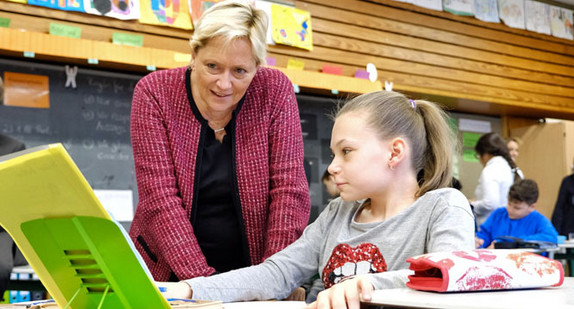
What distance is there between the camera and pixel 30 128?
3.98 m

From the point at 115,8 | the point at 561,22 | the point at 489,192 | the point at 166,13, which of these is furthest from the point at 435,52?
the point at 115,8

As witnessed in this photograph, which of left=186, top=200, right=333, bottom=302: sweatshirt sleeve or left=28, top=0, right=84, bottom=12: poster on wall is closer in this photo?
left=186, top=200, right=333, bottom=302: sweatshirt sleeve

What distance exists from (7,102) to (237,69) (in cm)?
273

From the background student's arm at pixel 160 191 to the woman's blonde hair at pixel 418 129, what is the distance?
0.49 metres

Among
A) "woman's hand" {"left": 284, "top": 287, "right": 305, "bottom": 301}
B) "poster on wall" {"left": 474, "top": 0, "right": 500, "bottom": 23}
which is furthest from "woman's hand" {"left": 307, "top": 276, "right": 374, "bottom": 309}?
"poster on wall" {"left": 474, "top": 0, "right": 500, "bottom": 23}

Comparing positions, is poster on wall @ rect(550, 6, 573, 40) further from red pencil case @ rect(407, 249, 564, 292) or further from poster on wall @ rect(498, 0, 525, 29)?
red pencil case @ rect(407, 249, 564, 292)

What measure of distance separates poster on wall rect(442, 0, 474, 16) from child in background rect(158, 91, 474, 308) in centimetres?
517

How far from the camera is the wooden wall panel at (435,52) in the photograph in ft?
17.5

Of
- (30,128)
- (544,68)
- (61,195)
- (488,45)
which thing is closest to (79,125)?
(30,128)

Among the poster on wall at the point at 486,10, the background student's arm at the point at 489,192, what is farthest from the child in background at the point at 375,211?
the poster on wall at the point at 486,10

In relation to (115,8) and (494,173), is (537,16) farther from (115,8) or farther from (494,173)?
(115,8)

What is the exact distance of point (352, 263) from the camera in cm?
141

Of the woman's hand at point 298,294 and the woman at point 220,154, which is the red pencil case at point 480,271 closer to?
the woman's hand at point 298,294

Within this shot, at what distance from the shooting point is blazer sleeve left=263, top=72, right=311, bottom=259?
66.9 inches
